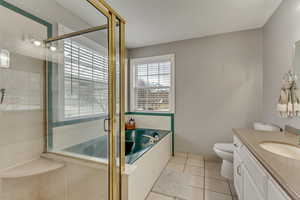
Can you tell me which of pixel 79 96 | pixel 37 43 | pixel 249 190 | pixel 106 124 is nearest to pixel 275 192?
pixel 249 190

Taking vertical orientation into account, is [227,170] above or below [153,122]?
below

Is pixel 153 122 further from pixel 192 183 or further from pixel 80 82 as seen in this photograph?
pixel 80 82

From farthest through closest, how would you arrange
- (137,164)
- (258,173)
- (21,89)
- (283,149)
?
(137,164), (21,89), (283,149), (258,173)

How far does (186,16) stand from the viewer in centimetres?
198

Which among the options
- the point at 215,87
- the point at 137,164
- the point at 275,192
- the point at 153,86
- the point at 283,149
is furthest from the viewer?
the point at 153,86

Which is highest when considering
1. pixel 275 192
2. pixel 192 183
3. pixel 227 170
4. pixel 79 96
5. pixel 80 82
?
pixel 80 82

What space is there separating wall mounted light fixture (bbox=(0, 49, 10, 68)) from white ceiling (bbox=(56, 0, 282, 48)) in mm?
890

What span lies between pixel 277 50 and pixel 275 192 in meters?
1.93

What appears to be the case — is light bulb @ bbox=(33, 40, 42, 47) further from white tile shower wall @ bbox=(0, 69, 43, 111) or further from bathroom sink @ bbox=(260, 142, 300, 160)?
bathroom sink @ bbox=(260, 142, 300, 160)

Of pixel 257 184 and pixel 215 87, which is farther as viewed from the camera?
pixel 215 87

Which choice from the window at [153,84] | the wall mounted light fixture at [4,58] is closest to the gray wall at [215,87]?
the window at [153,84]

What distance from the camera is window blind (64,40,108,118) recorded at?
1.63 meters

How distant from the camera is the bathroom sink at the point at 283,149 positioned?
1.11m

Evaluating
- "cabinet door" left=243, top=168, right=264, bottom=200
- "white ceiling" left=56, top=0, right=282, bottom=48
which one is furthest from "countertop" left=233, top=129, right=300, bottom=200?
"white ceiling" left=56, top=0, right=282, bottom=48
